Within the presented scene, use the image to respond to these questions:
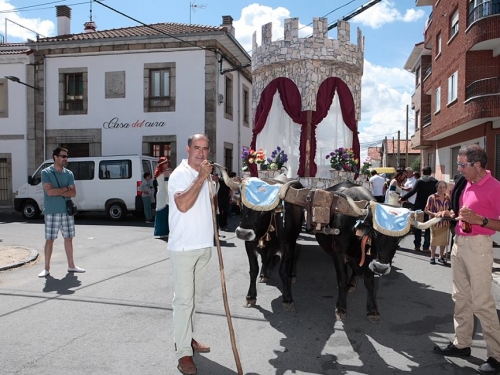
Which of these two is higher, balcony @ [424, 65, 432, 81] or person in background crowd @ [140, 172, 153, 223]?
balcony @ [424, 65, 432, 81]

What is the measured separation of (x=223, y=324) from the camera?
4734 millimetres

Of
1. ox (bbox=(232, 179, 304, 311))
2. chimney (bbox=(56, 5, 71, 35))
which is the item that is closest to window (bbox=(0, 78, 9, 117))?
chimney (bbox=(56, 5, 71, 35))

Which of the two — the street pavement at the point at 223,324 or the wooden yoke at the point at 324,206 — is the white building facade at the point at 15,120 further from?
the wooden yoke at the point at 324,206

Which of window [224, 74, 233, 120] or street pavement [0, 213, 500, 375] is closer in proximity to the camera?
street pavement [0, 213, 500, 375]

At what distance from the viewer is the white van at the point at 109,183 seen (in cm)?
1438

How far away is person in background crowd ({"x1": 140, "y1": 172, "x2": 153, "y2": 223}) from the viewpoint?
14148 millimetres

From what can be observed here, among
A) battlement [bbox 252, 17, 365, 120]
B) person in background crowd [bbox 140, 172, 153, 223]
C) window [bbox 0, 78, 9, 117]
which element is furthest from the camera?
window [bbox 0, 78, 9, 117]

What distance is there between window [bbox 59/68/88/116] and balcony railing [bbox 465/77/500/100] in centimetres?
1594

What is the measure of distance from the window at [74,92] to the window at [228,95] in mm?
6422

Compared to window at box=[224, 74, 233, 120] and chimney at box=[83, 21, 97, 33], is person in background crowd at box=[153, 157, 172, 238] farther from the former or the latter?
chimney at box=[83, 21, 97, 33]

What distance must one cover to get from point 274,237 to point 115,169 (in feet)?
33.8

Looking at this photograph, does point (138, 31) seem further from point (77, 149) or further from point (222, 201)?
point (222, 201)

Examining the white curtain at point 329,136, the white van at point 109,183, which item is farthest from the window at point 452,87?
the white van at point 109,183

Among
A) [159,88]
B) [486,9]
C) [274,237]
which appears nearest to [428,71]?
[486,9]
